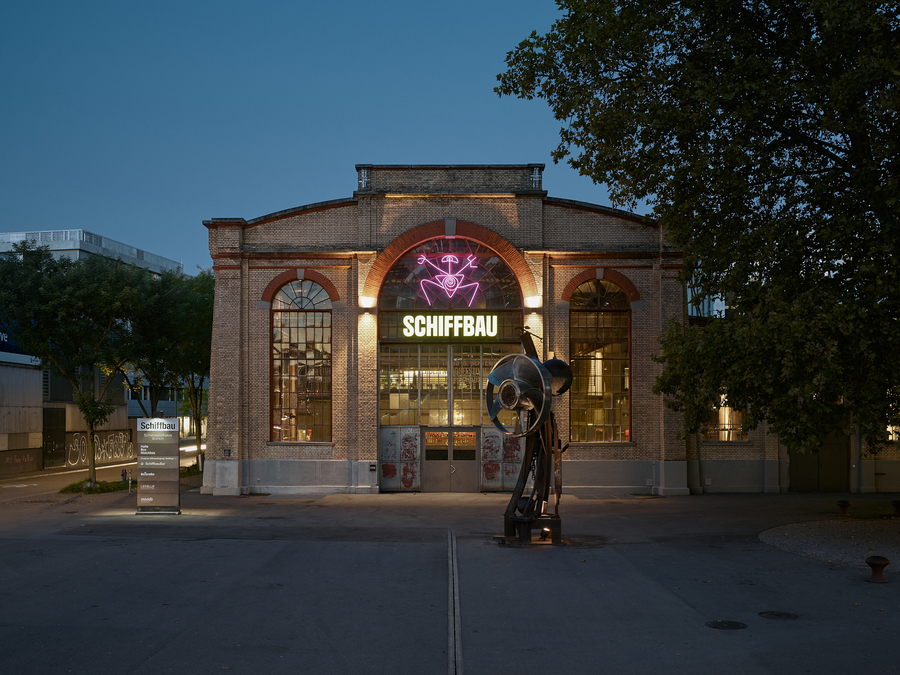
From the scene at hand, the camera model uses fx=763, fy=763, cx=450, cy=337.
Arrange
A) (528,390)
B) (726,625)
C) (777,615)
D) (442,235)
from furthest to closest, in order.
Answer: (442,235)
(528,390)
(777,615)
(726,625)

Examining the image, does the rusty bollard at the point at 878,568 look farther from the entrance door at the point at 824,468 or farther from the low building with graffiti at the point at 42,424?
the low building with graffiti at the point at 42,424

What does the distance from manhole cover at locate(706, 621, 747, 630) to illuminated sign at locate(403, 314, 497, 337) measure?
56.5ft

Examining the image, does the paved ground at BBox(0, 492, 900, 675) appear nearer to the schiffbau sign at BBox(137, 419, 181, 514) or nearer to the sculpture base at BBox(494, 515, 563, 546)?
the sculpture base at BBox(494, 515, 563, 546)

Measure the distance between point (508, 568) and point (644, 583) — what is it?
97.5 inches

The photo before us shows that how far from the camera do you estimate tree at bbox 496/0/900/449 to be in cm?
1473

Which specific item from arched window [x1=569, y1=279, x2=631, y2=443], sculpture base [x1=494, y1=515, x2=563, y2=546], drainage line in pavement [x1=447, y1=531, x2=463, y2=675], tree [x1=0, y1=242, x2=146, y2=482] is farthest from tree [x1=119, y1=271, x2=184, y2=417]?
drainage line in pavement [x1=447, y1=531, x2=463, y2=675]

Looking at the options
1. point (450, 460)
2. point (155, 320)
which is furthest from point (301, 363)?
point (450, 460)

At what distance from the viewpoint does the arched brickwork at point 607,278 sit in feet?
88.3

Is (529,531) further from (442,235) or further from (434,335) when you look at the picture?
(442,235)

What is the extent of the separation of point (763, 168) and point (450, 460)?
14.7m

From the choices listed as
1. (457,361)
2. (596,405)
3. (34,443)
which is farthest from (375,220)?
(34,443)

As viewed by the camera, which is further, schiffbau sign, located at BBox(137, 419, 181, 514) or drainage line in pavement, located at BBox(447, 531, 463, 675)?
schiffbau sign, located at BBox(137, 419, 181, 514)

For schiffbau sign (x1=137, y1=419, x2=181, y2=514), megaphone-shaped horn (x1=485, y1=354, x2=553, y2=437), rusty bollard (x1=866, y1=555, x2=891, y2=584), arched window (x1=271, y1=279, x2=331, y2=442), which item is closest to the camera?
rusty bollard (x1=866, y1=555, x2=891, y2=584)

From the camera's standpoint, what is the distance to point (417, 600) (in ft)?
36.8
